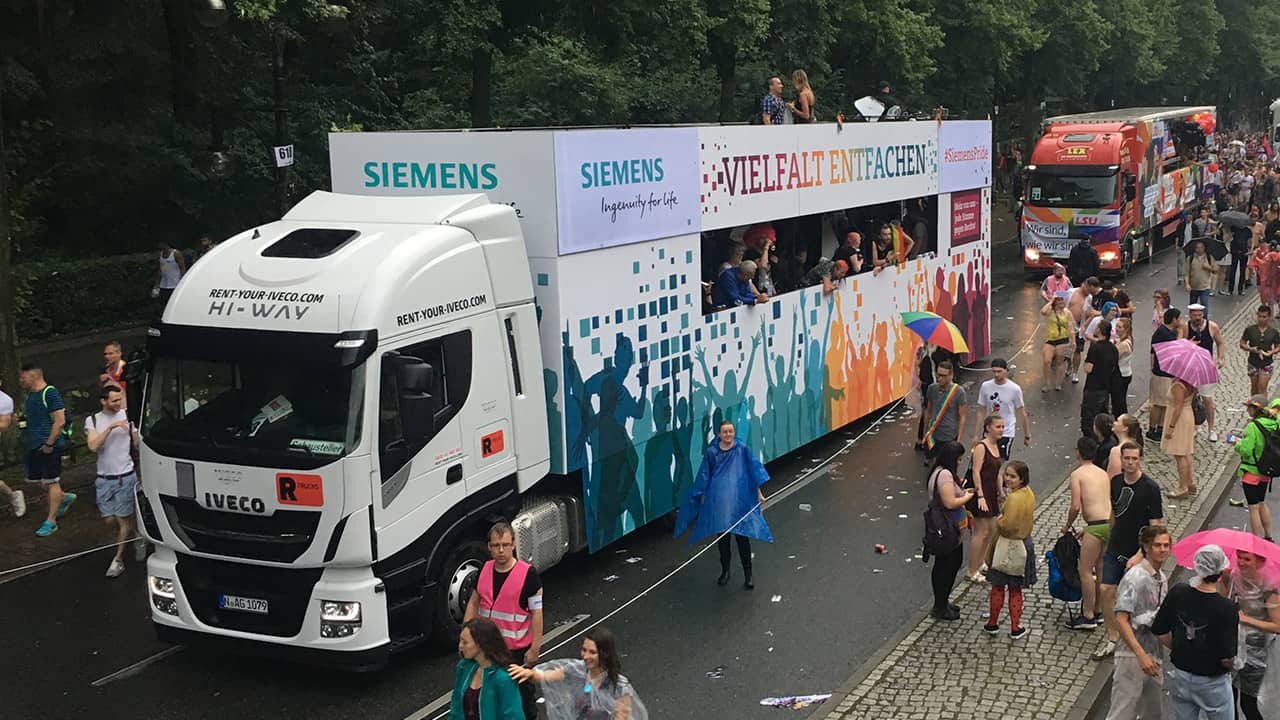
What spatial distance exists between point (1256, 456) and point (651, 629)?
539cm

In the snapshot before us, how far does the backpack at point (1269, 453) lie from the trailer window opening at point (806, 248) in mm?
4951

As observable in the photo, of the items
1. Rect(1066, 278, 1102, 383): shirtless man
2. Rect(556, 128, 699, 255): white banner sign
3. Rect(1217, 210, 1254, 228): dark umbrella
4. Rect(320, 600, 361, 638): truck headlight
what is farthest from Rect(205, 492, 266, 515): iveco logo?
Rect(1217, 210, 1254, 228): dark umbrella

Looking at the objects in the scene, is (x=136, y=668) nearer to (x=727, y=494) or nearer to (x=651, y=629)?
(x=651, y=629)

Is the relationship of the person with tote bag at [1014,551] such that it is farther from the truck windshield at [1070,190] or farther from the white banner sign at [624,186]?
the truck windshield at [1070,190]

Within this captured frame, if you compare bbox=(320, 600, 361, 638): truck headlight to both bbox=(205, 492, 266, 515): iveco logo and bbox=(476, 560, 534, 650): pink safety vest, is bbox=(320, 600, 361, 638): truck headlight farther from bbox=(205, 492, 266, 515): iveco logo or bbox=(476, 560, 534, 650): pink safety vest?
bbox=(476, 560, 534, 650): pink safety vest

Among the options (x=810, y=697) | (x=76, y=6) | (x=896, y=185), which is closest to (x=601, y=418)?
(x=810, y=697)

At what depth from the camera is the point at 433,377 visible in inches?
366

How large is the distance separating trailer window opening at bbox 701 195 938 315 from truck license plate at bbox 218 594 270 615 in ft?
18.5

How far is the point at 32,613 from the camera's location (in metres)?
11.3

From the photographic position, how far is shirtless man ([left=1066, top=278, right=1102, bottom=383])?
19141 mm

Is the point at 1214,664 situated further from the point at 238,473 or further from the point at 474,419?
the point at 238,473

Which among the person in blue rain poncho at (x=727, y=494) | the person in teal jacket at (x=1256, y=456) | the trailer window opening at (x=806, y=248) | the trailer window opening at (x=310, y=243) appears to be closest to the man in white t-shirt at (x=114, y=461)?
the trailer window opening at (x=310, y=243)

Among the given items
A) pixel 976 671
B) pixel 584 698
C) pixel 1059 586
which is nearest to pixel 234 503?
pixel 584 698

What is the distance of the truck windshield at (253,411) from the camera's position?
8.85 m
